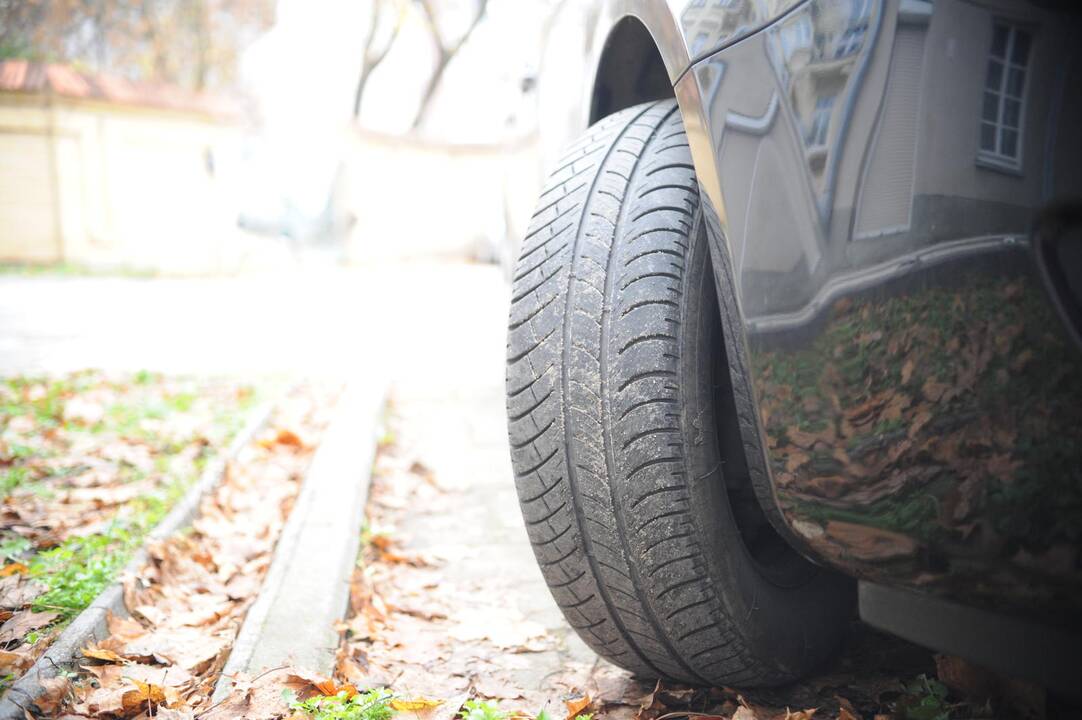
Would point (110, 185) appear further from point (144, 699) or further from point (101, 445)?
point (144, 699)

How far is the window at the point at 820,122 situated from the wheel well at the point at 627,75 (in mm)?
908

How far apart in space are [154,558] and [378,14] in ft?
73.1

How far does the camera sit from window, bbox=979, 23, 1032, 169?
→ 975 mm

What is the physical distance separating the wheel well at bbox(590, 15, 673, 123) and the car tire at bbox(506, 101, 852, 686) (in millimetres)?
387

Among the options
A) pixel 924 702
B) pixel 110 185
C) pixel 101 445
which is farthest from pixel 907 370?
pixel 110 185

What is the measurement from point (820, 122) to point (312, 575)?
5.76 feet

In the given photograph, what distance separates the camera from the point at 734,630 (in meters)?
1.52

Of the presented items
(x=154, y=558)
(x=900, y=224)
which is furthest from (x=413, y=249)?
(x=900, y=224)

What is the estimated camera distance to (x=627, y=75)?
84.5 inches

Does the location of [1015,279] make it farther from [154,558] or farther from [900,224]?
[154,558]

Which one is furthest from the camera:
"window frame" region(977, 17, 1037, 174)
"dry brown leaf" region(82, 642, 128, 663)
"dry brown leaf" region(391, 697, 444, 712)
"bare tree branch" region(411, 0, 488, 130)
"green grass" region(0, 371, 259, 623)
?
"bare tree branch" region(411, 0, 488, 130)

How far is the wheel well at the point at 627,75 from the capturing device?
79.6 inches

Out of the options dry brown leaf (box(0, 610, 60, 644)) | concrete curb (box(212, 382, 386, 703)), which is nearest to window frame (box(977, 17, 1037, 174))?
concrete curb (box(212, 382, 386, 703))

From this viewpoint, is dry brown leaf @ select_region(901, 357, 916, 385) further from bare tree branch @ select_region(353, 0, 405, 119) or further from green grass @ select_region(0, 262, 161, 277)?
bare tree branch @ select_region(353, 0, 405, 119)
